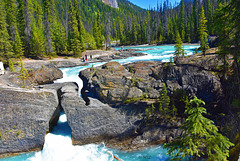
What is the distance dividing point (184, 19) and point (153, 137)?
87.9 meters

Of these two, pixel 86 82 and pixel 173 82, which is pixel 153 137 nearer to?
pixel 173 82

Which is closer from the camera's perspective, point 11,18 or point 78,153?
point 78,153

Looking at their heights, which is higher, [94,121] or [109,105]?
[109,105]

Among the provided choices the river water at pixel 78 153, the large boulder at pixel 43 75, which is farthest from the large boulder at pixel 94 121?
the large boulder at pixel 43 75

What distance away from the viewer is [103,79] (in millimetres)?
14352

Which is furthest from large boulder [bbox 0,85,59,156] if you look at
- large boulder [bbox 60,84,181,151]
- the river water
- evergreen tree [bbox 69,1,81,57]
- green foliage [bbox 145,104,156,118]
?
evergreen tree [bbox 69,1,81,57]

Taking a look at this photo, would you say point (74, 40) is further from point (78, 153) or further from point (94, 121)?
point (78, 153)

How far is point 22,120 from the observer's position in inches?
454

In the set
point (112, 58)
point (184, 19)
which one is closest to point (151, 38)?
point (184, 19)

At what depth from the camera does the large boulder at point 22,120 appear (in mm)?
11281

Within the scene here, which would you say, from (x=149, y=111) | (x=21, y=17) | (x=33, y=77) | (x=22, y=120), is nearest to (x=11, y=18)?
(x=21, y=17)

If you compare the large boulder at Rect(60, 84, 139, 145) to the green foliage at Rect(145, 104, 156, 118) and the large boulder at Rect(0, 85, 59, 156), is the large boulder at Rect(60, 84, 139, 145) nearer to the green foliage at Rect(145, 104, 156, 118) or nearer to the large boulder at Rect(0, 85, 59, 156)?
the green foliage at Rect(145, 104, 156, 118)

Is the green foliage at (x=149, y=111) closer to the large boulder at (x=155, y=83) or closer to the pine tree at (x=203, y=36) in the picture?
the large boulder at (x=155, y=83)

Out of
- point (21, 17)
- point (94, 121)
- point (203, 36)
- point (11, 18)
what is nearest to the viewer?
point (94, 121)
